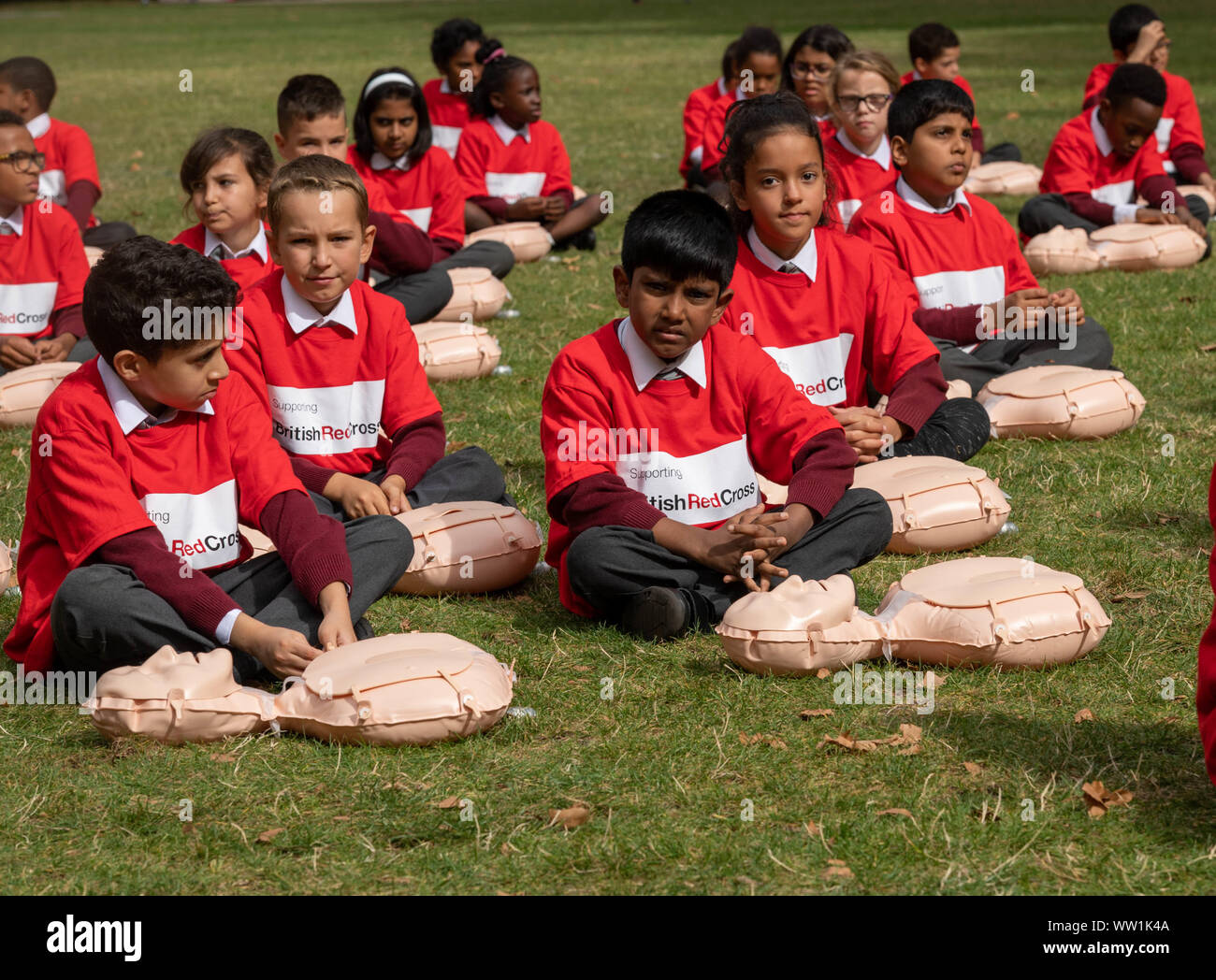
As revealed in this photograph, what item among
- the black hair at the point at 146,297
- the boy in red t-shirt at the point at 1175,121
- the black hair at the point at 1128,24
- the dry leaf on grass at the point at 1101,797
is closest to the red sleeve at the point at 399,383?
the black hair at the point at 146,297

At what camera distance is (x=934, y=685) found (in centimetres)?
369

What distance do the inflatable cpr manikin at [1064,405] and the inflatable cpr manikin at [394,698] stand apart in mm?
2904

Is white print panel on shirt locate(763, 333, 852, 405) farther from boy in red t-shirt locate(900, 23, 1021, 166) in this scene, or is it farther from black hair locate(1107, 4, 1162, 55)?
black hair locate(1107, 4, 1162, 55)

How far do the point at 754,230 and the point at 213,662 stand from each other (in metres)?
2.42

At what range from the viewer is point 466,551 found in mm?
4480

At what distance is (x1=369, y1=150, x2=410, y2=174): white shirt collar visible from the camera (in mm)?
8203

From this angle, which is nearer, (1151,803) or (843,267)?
(1151,803)

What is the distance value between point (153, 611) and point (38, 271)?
12.9 feet

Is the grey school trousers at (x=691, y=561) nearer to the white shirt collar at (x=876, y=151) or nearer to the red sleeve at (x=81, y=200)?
the white shirt collar at (x=876, y=151)

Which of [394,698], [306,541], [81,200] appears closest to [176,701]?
[394,698]

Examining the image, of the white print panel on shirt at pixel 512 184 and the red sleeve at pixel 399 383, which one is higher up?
the white print panel on shirt at pixel 512 184

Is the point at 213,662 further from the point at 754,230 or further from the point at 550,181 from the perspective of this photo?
the point at 550,181

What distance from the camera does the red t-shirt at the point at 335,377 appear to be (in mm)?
4645
